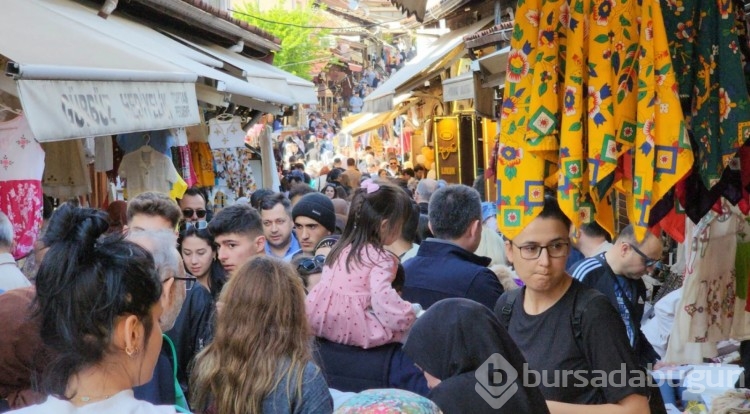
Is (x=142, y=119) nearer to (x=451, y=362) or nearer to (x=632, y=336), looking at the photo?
(x=632, y=336)

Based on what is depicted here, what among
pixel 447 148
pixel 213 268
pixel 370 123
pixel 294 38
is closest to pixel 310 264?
pixel 213 268

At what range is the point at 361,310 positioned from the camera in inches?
187

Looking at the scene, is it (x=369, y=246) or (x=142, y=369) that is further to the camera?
(x=369, y=246)

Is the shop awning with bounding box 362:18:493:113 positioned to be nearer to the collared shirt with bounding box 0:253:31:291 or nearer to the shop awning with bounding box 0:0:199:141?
the shop awning with bounding box 0:0:199:141

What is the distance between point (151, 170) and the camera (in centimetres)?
915

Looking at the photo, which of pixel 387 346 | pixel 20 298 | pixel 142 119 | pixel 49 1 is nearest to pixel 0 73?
pixel 142 119

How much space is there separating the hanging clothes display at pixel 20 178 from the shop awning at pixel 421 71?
10.8m

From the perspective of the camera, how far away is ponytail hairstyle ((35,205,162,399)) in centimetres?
253

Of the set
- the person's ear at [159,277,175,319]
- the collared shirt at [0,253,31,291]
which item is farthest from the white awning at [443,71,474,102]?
the person's ear at [159,277,175,319]

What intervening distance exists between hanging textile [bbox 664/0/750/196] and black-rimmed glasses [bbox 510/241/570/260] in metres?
0.68

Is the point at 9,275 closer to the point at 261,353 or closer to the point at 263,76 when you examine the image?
the point at 261,353

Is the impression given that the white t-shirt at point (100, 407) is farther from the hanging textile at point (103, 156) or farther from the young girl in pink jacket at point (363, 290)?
the hanging textile at point (103, 156)

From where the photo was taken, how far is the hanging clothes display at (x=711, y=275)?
412 cm

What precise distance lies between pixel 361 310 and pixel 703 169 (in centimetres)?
204
